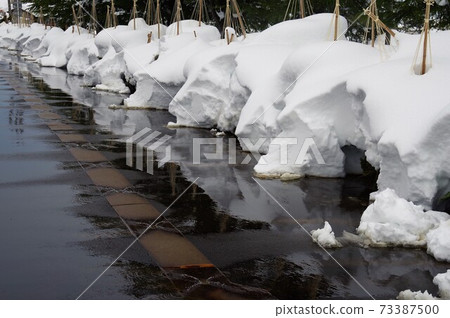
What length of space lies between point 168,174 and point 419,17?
851cm

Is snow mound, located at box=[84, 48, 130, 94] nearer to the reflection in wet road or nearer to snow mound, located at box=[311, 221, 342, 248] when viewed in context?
the reflection in wet road

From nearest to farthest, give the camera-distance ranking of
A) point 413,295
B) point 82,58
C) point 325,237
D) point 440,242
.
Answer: point 413,295 → point 440,242 → point 325,237 → point 82,58

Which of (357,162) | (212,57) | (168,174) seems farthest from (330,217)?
(212,57)

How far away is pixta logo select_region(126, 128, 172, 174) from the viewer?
28.1 ft

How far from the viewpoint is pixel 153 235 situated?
5516 mm

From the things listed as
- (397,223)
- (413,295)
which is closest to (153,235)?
(397,223)

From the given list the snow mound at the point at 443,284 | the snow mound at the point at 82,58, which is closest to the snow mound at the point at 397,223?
the snow mound at the point at 443,284

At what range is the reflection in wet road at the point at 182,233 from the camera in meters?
4.40

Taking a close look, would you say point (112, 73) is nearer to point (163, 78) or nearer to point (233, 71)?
point (163, 78)

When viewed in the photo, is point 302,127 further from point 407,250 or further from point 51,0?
point 51,0

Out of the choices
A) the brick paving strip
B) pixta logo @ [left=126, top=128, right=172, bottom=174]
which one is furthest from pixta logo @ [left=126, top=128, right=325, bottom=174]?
the brick paving strip

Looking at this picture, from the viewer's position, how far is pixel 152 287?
171 inches

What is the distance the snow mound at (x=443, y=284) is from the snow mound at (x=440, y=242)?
574 mm

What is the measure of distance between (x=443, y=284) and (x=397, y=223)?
45.7 inches
